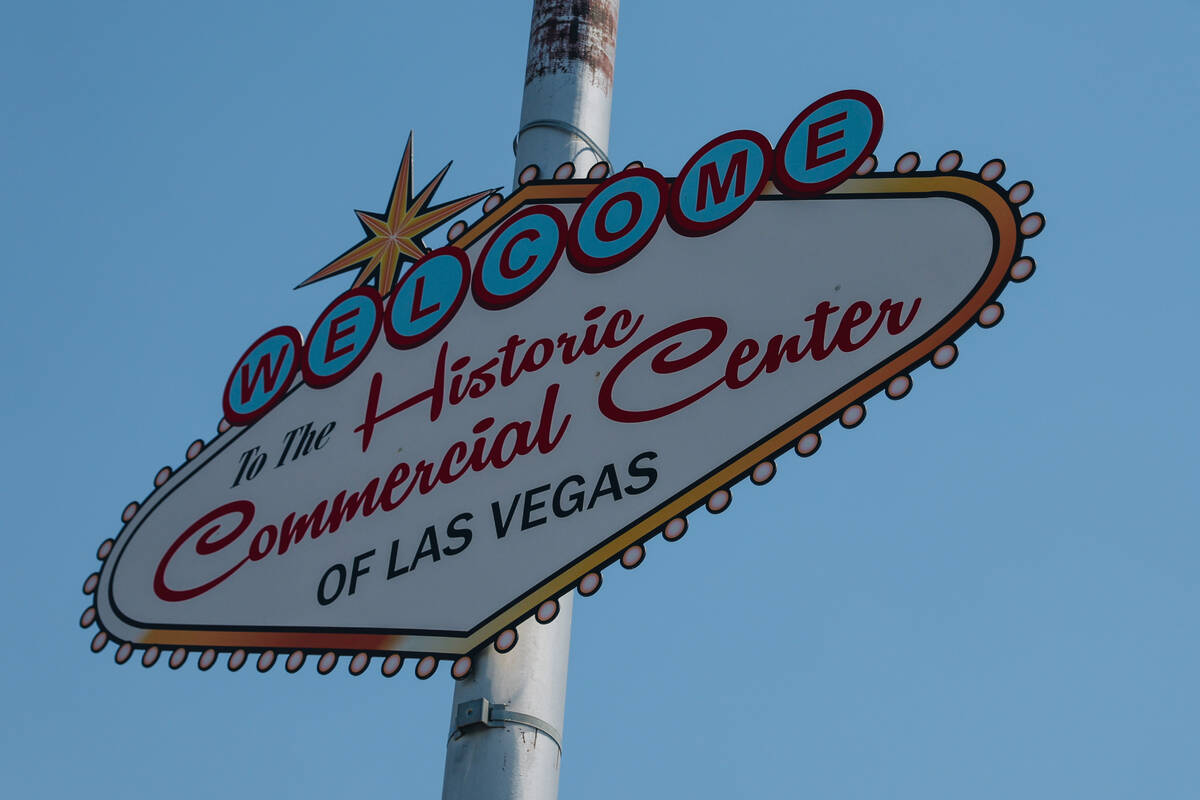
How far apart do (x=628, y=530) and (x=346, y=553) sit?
5.83 ft

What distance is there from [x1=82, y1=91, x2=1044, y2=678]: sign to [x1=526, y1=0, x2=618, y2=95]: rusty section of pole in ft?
4.48

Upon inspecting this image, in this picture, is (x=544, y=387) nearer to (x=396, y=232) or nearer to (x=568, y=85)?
(x=396, y=232)

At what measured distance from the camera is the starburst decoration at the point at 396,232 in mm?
10273

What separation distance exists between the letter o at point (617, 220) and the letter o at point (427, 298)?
0.78 metres

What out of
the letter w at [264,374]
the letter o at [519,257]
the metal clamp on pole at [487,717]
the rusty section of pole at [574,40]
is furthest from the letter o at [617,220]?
the metal clamp on pole at [487,717]

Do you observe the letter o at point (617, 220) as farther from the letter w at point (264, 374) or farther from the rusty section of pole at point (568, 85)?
the letter w at point (264, 374)

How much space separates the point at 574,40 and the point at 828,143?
111 inches

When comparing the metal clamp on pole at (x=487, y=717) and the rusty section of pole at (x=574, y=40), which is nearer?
the metal clamp on pole at (x=487, y=717)

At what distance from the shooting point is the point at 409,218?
10.4m

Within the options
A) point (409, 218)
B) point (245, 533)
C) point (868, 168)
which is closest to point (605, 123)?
point (409, 218)

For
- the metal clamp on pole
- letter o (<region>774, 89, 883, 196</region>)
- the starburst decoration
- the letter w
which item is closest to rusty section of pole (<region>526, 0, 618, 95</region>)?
the starburst decoration

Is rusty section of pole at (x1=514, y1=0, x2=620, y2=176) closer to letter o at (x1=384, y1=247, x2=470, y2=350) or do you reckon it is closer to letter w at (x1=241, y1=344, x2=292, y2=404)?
letter o at (x1=384, y1=247, x2=470, y2=350)

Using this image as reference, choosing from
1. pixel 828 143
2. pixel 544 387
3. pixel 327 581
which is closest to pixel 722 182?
pixel 828 143

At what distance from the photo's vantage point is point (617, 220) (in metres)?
9.37
